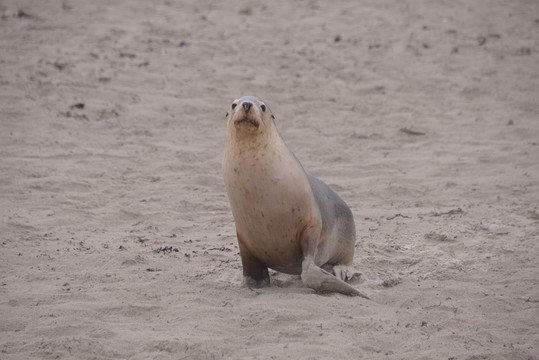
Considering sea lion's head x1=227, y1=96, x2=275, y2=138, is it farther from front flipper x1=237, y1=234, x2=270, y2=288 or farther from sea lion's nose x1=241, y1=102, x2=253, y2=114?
front flipper x1=237, y1=234, x2=270, y2=288

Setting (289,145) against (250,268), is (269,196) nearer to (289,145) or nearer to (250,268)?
(250,268)

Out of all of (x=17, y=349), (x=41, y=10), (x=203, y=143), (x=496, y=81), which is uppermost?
(x=41, y=10)

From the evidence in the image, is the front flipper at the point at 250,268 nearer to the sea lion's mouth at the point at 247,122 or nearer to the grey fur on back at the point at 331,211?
the grey fur on back at the point at 331,211

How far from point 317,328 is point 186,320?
0.63 m

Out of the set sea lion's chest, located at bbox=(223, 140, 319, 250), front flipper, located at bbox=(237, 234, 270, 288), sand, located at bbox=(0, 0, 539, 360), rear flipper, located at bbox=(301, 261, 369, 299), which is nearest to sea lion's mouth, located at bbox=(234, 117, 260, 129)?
sea lion's chest, located at bbox=(223, 140, 319, 250)

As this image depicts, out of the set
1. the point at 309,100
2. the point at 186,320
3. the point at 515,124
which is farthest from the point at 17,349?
the point at 515,124

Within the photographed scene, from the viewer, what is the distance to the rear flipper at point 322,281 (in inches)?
142

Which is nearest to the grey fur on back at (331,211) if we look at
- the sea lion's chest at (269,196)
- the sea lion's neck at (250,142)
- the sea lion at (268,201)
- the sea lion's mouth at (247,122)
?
the sea lion at (268,201)

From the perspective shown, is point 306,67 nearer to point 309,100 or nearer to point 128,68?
point 309,100

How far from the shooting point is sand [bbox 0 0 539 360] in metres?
3.30

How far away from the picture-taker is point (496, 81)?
27.2 ft

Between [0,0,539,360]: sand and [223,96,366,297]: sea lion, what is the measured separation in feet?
0.56

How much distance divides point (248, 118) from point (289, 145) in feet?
10.8

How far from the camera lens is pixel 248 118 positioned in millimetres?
3658
